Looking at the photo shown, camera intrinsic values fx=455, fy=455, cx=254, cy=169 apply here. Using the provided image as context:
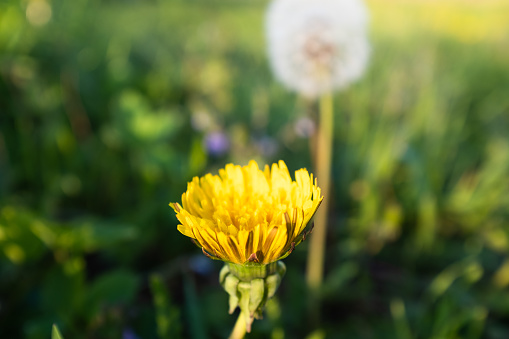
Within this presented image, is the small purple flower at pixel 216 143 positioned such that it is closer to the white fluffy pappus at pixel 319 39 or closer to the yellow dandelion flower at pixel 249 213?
the white fluffy pappus at pixel 319 39

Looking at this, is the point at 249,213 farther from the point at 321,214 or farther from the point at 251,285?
the point at 321,214

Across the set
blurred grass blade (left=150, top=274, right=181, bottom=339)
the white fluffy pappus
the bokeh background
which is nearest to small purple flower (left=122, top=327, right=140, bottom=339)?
the bokeh background

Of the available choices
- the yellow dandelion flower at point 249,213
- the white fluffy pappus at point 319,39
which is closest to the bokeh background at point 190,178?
the white fluffy pappus at point 319,39

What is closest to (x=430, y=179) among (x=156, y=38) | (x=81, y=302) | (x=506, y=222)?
(x=506, y=222)

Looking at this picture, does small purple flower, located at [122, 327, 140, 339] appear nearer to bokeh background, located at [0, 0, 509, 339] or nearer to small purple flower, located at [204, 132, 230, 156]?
bokeh background, located at [0, 0, 509, 339]

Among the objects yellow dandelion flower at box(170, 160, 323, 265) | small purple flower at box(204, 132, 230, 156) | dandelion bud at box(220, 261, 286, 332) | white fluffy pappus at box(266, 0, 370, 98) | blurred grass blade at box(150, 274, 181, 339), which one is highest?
white fluffy pappus at box(266, 0, 370, 98)
